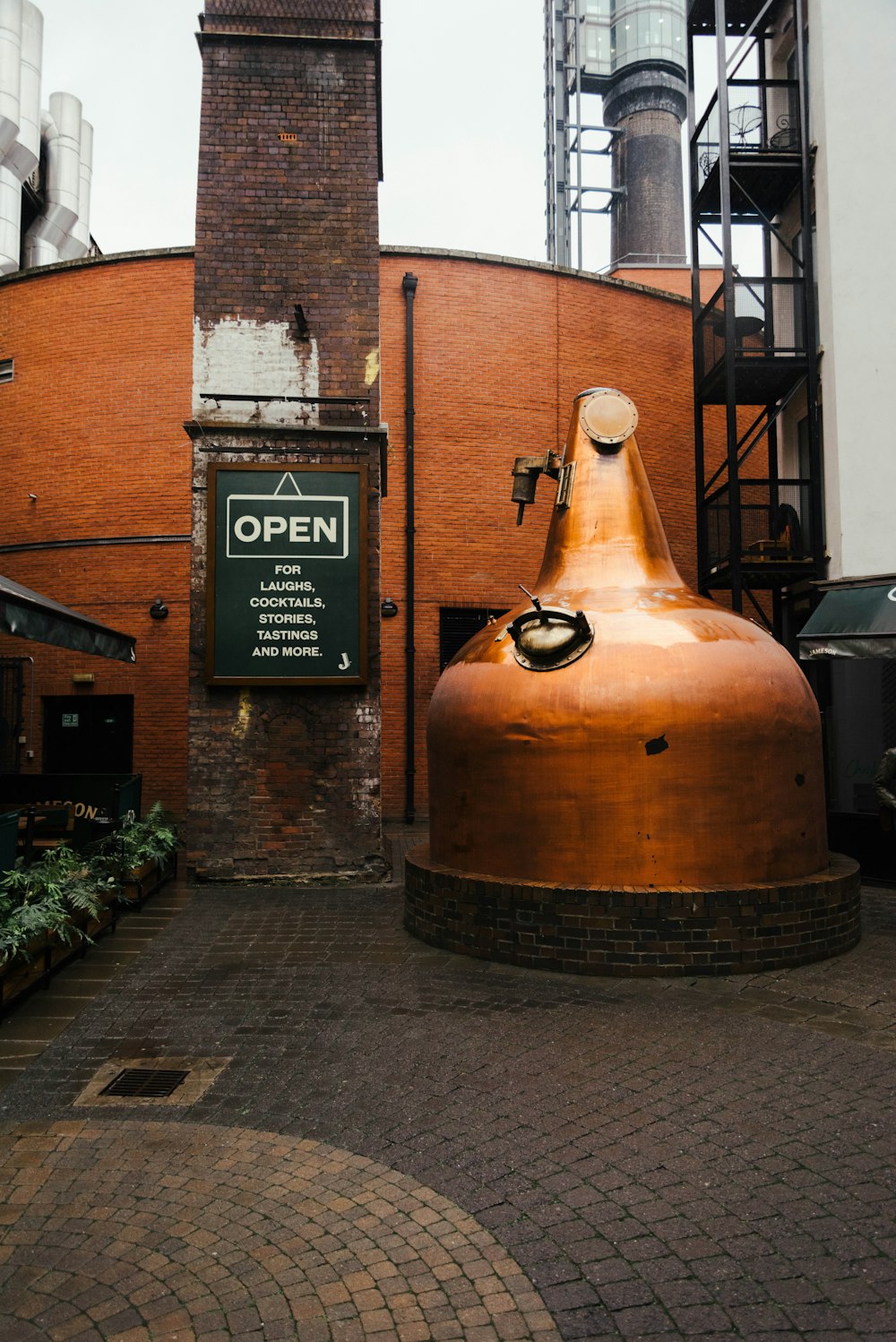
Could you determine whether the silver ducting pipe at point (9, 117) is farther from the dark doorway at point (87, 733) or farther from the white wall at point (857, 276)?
the white wall at point (857, 276)

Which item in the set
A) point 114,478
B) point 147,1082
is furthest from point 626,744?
point 114,478

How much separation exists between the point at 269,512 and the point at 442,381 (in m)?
7.11

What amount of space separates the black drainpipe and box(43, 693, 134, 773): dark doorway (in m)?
4.74

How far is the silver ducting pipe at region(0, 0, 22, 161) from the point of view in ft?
84.0

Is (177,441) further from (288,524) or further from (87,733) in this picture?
(288,524)

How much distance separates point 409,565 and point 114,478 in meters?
5.26

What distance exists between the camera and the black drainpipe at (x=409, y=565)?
52.1 ft

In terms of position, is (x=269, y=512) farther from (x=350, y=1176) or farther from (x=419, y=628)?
(x=350, y=1176)

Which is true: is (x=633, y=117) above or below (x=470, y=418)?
above

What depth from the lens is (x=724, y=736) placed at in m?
6.73

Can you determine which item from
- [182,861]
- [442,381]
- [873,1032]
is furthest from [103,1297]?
[442,381]

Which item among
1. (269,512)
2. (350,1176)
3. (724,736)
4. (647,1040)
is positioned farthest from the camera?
(269,512)

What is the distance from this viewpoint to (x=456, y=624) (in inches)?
644

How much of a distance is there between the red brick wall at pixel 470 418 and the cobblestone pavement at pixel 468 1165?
1015cm
